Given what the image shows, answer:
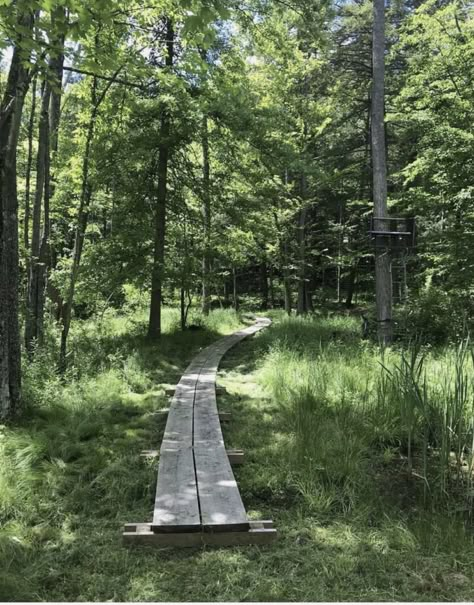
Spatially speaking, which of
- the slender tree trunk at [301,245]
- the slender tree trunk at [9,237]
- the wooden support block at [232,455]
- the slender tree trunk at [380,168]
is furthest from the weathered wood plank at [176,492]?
the slender tree trunk at [301,245]

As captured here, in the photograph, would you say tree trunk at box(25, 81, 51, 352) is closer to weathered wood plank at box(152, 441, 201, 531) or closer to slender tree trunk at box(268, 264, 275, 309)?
weathered wood plank at box(152, 441, 201, 531)

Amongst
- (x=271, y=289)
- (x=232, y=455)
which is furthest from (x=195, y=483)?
(x=271, y=289)

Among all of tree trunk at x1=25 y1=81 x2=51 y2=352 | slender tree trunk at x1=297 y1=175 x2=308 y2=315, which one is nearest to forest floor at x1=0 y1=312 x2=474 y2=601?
tree trunk at x1=25 y1=81 x2=51 y2=352

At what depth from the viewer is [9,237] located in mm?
4617

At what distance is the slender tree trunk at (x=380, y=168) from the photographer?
9.62m

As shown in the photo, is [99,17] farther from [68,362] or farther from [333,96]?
[333,96]

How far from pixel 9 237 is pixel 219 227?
7.53 metres

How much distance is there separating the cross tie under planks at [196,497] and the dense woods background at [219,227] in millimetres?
238

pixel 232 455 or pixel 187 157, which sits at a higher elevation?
pixel 187 157

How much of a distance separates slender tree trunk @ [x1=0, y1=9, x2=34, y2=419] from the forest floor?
0.37 metres

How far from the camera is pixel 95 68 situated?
4.00 m

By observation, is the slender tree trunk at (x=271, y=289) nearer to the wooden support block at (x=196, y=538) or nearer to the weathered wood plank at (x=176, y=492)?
the weathered wood plank at (x=176, y=492)

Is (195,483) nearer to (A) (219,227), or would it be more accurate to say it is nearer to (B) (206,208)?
(B) (206,208)

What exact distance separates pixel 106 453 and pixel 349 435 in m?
2.20
